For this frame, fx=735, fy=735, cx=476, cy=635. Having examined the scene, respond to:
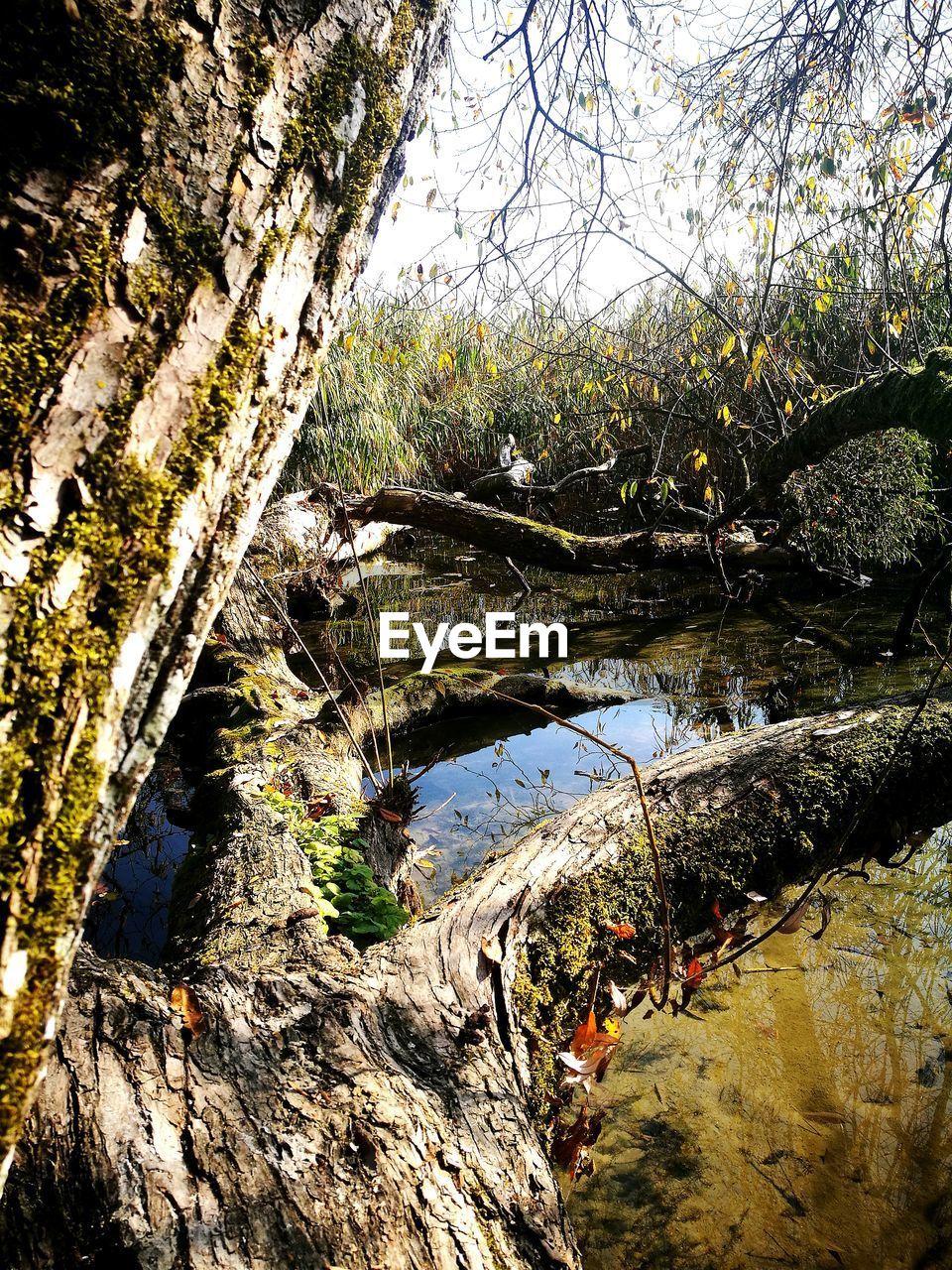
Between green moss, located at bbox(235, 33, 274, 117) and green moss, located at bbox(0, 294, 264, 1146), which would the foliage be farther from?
green moss, located at bbox(0, 294, 264, 1146)

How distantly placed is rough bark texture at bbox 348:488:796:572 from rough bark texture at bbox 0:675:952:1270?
3623 mm

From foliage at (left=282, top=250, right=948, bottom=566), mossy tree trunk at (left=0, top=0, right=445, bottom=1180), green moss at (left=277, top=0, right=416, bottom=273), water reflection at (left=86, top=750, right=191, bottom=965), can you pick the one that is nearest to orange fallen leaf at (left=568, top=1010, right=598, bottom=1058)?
mossy tree trunk at (left=0, top=0, right=445, bottom=1180)

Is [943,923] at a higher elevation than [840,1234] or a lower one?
higher

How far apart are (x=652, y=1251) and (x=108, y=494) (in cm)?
205

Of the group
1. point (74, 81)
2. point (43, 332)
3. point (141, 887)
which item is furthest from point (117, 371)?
point (141, 887)

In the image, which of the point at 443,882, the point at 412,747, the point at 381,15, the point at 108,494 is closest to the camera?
the point at 108,494

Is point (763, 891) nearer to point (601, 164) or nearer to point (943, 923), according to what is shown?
point (943, 923)

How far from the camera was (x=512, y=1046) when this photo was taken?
4.86ft

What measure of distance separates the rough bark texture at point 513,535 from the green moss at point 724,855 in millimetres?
3230

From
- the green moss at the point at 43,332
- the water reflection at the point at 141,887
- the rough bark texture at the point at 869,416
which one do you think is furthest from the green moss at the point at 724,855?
the rough bark texture at the point at 869,416

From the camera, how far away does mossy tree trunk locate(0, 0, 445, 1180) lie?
1.79ft

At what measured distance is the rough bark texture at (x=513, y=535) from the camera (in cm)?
549

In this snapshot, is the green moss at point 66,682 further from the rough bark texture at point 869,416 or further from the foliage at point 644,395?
the rough bark texture at point 869,416

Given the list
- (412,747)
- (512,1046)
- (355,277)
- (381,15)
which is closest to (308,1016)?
(512,1046)
